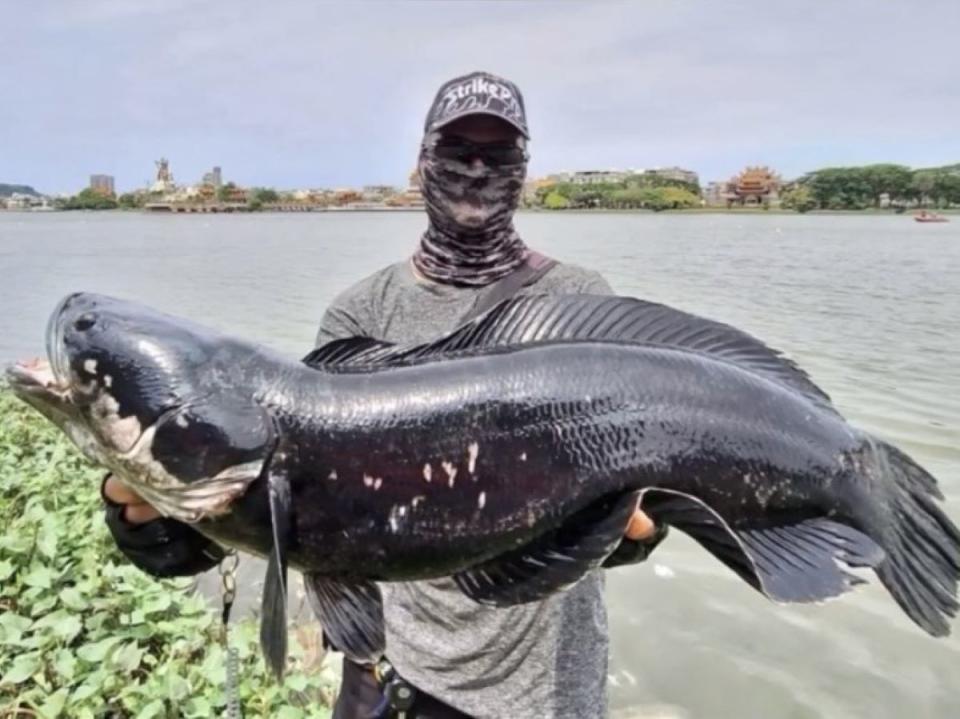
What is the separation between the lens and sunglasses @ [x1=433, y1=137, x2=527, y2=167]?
2.58m

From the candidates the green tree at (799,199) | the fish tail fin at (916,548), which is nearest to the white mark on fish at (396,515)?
the fish tail fin at (916,548)

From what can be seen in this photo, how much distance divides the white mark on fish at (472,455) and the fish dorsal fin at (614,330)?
0.24 metres

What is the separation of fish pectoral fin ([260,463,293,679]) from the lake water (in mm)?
1395

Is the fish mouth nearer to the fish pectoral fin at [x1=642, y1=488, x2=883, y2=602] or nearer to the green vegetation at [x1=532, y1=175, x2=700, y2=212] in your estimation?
the fish pectoral fin at [x1=642, y1=488, x2=883, y2=602]

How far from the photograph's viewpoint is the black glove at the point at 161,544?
199 centimetres

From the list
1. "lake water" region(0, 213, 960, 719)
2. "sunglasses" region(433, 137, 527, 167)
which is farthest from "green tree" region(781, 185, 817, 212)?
"sunglasses" region(433, 137, 527, 167)

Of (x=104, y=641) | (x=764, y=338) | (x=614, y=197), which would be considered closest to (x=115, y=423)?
(x=104, y=641)

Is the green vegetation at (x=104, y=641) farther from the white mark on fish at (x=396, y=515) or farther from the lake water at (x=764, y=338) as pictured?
the lake water at (x=764, y=338)

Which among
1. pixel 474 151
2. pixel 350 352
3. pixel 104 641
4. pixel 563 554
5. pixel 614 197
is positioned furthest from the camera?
pixel 614 197

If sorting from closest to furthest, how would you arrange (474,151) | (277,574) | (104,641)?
1. (277,574)
2. (474,151)
3. (104,641)

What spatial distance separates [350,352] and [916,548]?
130 cm

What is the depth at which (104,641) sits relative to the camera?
Result: 3789 millimetres

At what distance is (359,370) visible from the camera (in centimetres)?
186

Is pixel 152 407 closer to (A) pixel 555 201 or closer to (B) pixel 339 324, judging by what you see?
(B) pixel 339 324
